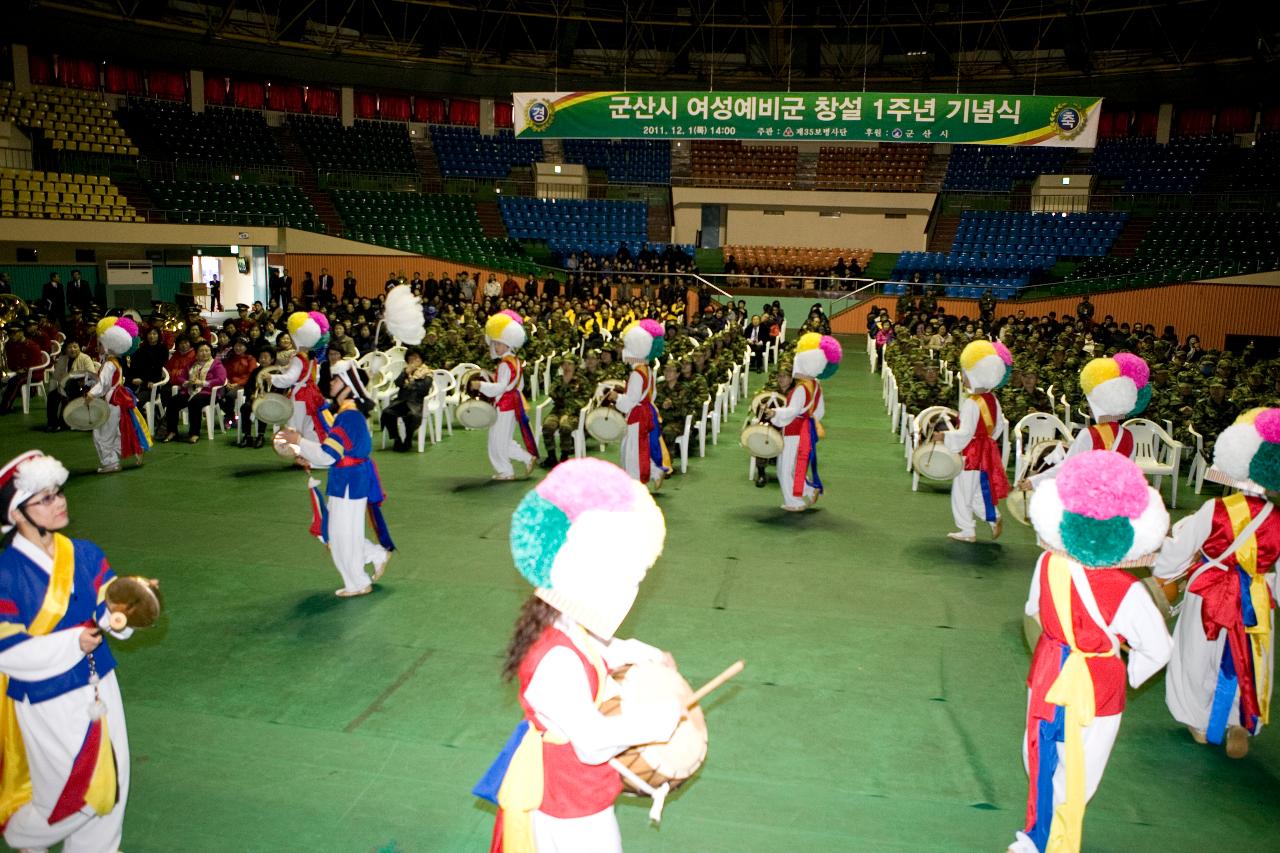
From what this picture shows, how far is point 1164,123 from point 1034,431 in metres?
27.3

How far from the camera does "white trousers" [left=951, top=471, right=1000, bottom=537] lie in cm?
817

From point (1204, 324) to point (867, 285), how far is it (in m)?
8.07

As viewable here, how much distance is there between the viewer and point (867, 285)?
1038 inches

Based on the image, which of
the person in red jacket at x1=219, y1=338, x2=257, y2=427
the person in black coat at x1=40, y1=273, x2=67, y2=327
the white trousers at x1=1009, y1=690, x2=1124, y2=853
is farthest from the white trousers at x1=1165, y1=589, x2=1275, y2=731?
the person in black coat at x1=40, y1=273, x2=67, y2=327

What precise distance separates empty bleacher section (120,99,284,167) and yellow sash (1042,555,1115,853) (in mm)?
28450

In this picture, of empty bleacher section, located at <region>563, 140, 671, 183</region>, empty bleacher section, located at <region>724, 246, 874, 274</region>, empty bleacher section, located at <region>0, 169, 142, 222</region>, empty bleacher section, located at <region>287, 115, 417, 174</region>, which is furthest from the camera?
empty bleacher section, located at <region>563, 140, 671, 183</region>

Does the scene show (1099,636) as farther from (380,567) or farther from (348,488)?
(380,567)

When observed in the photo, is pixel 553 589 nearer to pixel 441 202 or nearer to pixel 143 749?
pixel 143 749

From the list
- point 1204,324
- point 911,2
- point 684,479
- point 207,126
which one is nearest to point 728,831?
point 684,479

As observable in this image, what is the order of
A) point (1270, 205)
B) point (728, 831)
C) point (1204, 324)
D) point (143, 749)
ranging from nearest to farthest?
1. point (728, 831)
2. point (143, 749)
3. point (1204, 324)
4. point (1270, 205)

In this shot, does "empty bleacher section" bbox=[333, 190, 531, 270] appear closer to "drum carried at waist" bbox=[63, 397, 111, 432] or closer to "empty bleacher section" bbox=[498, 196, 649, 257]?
"empty bleacher section" bbox=[498, 196, 649, 257]

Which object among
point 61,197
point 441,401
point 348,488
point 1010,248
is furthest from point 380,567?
point 1010,248

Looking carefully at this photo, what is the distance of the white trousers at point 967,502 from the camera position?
8172 mm

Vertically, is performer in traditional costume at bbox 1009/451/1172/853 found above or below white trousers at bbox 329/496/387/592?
above
